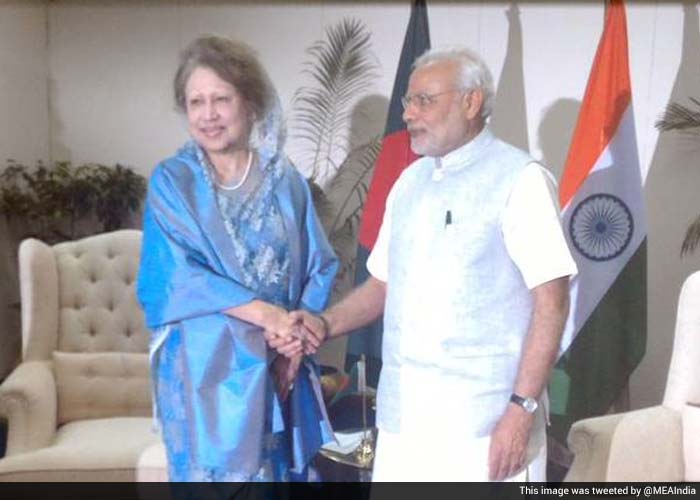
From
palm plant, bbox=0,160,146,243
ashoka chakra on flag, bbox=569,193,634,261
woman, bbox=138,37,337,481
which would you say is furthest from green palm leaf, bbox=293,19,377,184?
ashoka chakra on flag, bbox=569,193,634,261

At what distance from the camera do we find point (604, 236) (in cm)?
173

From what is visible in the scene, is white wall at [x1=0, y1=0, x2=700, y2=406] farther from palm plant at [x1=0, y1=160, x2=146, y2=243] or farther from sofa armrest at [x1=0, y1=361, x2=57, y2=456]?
sofa armrest at [x1=0, y1=361, x2=57, y2=456]

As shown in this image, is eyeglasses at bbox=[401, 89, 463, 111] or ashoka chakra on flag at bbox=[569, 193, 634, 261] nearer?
eyeglasses at bbox=[401, 89, 463, 111]

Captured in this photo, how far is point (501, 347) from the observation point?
4.92 feet

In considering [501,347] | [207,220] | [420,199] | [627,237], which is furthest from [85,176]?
[627,237]

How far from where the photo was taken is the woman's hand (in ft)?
5.13

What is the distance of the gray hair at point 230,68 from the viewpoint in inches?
59.2

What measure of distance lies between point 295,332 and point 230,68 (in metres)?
0.57

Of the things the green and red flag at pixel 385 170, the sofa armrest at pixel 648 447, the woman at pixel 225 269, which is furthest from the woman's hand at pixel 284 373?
the sofa armrest at pixel 648 447

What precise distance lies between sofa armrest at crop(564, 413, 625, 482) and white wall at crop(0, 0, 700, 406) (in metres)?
0.53

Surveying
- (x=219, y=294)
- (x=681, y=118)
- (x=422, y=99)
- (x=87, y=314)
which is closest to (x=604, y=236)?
(x=681, y=118)

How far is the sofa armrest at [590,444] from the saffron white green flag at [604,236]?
0.03 meters

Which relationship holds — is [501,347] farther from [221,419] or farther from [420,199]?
[221,419]

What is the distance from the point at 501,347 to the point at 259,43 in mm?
846
